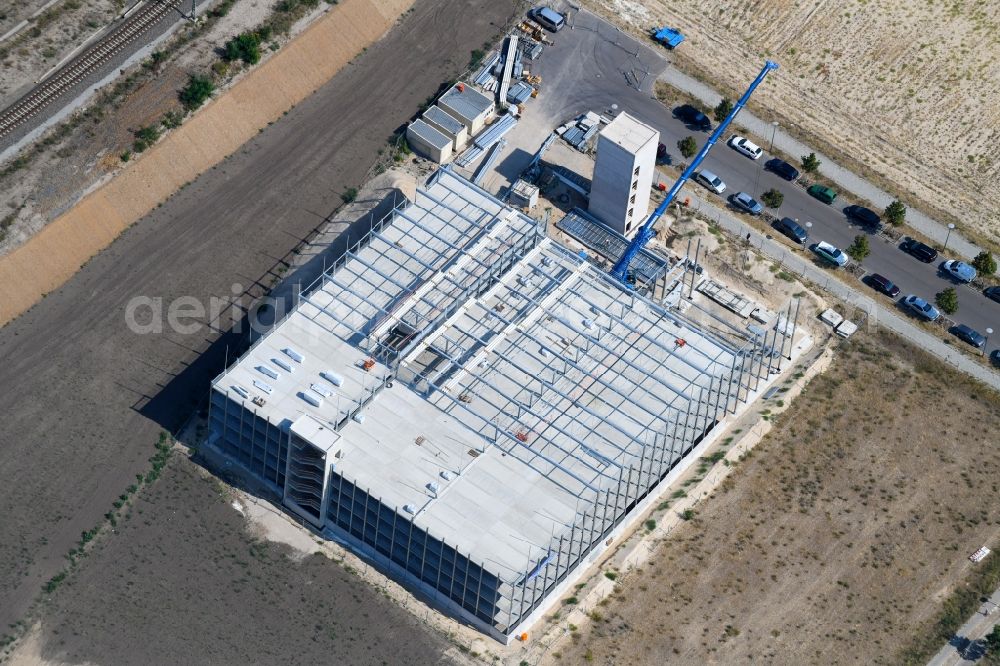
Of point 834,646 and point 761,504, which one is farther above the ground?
point 761,504

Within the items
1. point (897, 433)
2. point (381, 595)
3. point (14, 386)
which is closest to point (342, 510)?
point (381, 595)

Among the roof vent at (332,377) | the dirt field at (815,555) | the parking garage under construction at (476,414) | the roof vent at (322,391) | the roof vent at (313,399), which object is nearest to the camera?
the parking garage under construction at (476,414)

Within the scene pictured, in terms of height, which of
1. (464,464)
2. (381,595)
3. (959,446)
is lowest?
(381,595)

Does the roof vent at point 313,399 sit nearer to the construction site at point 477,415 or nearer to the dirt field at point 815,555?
the construction site at point 477,415

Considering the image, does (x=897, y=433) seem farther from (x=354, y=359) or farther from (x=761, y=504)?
(x=354, y=359)

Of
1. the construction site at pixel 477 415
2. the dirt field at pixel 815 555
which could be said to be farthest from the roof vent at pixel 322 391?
the dirt field at pixel 815 555

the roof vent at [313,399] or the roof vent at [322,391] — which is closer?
the roof vent at [313,399]
